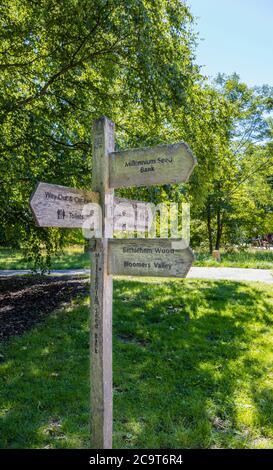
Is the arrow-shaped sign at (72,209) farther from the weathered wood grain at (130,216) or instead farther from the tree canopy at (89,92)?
the tree canopy at (89,92)

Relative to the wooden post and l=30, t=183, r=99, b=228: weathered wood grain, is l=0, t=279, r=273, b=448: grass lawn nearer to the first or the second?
the wooden post

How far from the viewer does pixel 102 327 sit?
8.63ft

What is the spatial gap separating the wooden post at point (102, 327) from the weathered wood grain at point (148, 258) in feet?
0.30

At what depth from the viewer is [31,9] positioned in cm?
596

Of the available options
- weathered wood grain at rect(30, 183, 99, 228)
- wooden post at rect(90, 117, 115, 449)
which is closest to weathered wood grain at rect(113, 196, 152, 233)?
wooden post at rect(90, 117, 115, 449)

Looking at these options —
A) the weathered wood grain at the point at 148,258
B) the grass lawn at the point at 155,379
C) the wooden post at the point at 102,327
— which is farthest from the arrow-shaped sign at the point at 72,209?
the grass lawn at the point at 155,379

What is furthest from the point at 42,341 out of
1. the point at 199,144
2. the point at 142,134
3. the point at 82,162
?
the point at 199,144

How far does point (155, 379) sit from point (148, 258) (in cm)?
262

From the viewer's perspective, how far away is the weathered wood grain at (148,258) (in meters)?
2.30

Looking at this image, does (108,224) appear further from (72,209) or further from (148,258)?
(148,258)

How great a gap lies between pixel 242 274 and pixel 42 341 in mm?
8861

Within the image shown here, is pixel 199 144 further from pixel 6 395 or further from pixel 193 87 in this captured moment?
pixel 6 395

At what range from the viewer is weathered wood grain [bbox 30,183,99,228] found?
7.45 ft

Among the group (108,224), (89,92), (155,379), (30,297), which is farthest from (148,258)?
(30,297)
